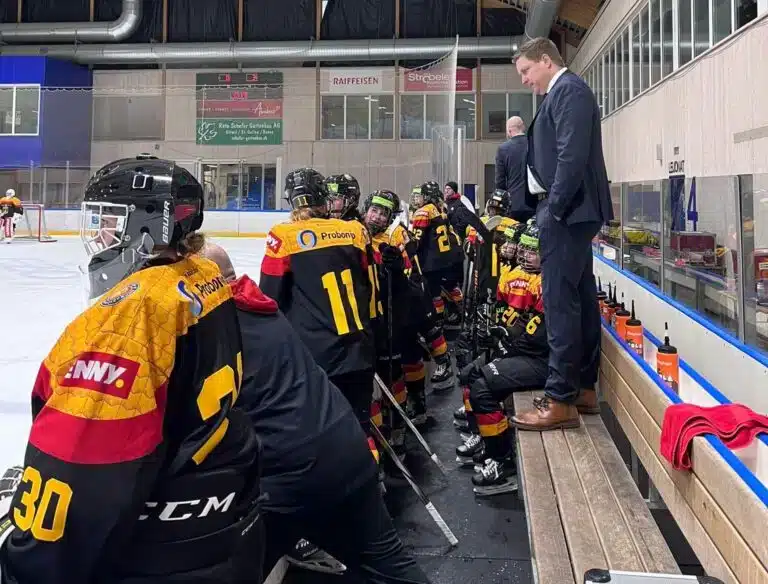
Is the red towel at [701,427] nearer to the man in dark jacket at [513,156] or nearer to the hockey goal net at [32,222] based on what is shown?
the man in dark jacket at [513,156]

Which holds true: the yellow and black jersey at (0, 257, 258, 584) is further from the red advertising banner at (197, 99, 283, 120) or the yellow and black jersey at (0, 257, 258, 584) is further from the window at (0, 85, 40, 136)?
the window at (0, 85, 40, 136)

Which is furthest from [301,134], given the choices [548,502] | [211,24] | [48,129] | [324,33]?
[548,502]

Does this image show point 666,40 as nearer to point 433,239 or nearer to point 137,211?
point 433,239

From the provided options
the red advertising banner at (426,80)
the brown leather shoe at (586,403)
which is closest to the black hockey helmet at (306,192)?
the brown leather shoe at (586,403)

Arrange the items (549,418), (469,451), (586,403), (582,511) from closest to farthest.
A: 1. (582,511)
2. (549,418)
3. (586,403)
4. (469,451)

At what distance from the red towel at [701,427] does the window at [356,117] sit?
13.7 m

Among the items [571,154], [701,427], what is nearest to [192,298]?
[701,427]

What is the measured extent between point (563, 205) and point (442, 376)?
8.90ft

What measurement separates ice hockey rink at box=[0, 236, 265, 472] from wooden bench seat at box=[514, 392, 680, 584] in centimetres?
121

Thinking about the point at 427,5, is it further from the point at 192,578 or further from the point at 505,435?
the point at 192,578

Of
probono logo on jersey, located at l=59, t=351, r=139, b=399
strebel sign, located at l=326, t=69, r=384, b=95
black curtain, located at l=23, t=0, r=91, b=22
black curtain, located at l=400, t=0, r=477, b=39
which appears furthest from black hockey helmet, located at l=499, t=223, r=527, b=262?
black curtain, located at l=23, t=0, r=91, b=22

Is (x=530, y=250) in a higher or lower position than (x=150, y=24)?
lower

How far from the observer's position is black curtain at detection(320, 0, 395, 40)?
55.9 ft

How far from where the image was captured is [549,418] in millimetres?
2162
